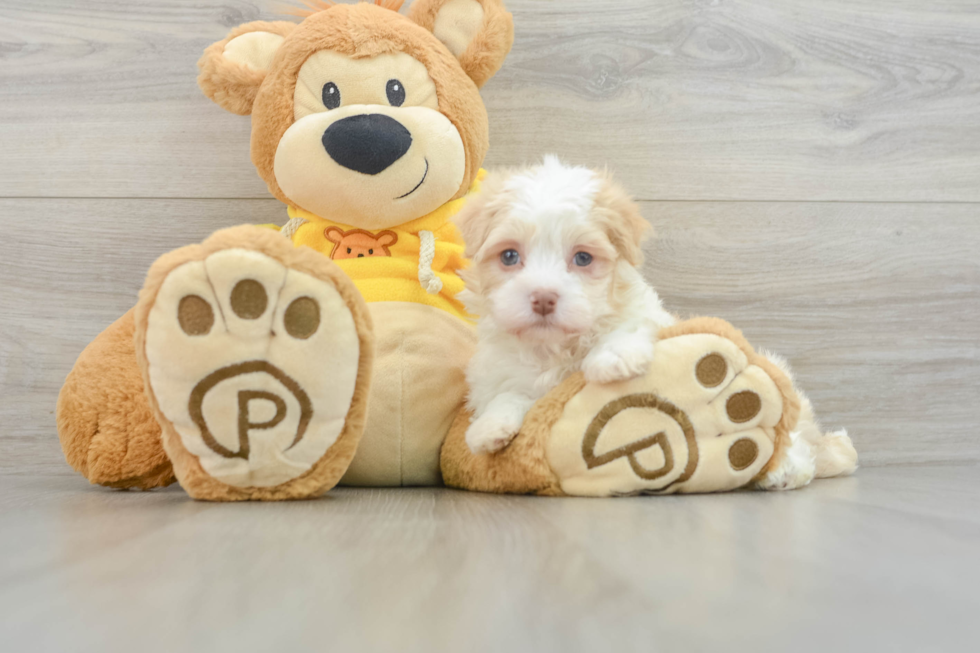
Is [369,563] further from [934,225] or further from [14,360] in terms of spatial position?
[934,225]

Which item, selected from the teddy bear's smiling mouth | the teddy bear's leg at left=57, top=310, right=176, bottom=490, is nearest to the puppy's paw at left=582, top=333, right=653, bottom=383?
the teddy bear's smiling mouth

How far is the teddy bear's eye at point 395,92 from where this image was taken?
98 centimetres

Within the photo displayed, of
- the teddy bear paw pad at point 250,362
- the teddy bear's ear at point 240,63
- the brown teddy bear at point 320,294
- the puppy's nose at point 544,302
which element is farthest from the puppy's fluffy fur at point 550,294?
the teddy bear's ear at point 240,63

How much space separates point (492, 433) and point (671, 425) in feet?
0.70

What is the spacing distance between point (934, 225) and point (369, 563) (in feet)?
4.42

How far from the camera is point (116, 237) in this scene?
1.26 m

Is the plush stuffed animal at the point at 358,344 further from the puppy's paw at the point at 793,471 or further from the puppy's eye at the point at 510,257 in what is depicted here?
the puppy's eye at the point at 510,257

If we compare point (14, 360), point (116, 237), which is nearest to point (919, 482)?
point (116, 237)

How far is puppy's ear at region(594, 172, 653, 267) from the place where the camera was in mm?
879

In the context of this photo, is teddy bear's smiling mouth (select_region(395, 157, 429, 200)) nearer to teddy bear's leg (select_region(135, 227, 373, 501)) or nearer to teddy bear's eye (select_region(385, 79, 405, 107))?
teddy bear's eye (select_region(385, 79, 405, 107))

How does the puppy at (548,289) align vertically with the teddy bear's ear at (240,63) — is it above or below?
below

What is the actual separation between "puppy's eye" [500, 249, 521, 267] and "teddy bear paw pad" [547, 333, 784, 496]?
190 millimetres

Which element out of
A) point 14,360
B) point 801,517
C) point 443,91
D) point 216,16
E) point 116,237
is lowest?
point 14,360

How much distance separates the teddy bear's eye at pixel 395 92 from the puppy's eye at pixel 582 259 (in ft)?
1.14
